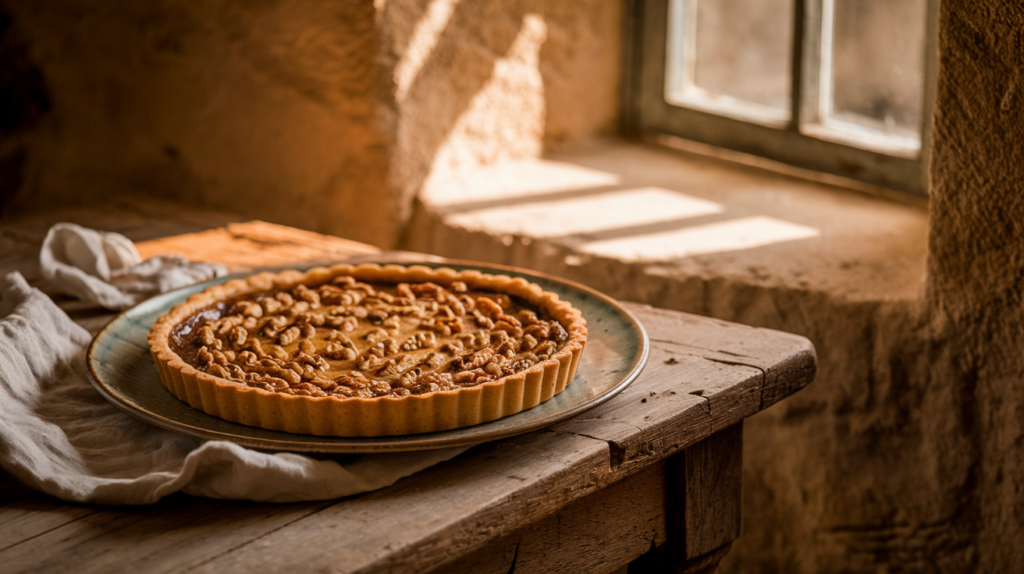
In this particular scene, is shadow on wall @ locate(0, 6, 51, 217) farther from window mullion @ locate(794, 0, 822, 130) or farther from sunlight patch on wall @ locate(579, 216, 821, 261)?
window mullion @ locate(794, 0, 822, 130)

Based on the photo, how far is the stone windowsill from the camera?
195 cm

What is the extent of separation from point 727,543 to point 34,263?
1.39m

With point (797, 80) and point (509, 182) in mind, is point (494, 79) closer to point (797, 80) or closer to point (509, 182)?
point (509, 182)

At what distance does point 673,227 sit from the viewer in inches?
87.7

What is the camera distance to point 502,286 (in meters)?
1.39

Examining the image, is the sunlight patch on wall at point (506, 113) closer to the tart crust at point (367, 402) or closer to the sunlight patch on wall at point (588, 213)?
the sunlight patch on wall at point (588, 213)

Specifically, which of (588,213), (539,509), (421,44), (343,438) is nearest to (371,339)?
(343,438)

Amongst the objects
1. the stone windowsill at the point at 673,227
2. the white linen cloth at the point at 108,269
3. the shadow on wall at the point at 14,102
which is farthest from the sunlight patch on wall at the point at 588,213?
the shadow on wall at the point at 14,102

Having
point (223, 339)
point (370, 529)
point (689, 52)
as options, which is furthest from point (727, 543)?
point (689, 52)

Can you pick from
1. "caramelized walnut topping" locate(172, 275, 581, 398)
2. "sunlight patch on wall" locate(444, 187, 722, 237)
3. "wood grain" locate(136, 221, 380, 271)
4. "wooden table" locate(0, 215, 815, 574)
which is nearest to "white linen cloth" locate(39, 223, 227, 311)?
"wood grain" locate(136, 221, 380, 271)

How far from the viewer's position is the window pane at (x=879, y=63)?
86.6 inches

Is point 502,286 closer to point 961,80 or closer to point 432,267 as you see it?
point 432,267

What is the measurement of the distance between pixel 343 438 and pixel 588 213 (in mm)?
1471

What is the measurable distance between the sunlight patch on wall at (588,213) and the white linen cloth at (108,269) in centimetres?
79
